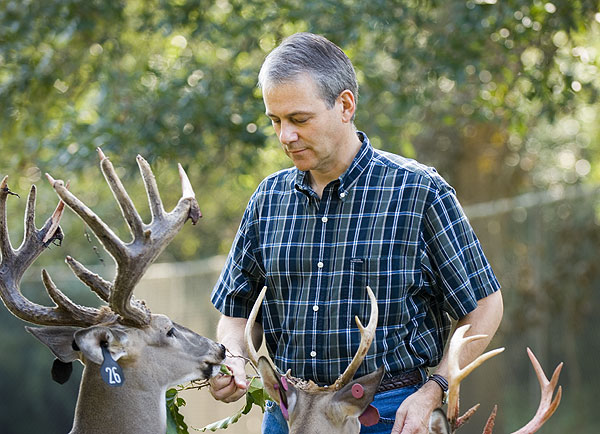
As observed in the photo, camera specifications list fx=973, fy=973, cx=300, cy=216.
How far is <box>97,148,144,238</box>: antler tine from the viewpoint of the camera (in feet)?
11.3

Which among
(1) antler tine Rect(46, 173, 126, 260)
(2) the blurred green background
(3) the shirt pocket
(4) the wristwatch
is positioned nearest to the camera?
(1) antler tine Rect(46, 173, 126, 260)

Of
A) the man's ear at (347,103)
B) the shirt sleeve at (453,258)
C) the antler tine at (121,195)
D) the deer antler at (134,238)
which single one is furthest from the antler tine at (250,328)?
the man's ear at (347,103)

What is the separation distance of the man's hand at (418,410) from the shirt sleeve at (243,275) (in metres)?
0.82

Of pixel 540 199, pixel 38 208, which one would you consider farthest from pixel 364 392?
pixel 38 208

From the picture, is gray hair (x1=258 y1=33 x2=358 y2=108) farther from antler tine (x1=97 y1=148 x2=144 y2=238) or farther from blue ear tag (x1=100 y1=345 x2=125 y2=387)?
blue ear tag (x1=100 y1=345 x2=125 y2=387)

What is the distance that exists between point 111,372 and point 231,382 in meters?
0.50

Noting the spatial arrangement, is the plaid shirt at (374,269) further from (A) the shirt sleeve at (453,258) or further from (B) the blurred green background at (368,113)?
(B) the blurred green background at (368,113)

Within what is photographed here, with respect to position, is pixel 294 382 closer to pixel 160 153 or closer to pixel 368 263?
pixel 368 263

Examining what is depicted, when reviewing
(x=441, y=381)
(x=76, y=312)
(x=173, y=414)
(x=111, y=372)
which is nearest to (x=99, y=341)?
(x=111, y=372)

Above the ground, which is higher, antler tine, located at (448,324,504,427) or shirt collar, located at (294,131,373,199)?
shirt collar, located at (294,131,373,199)

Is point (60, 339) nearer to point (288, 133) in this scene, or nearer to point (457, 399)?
point (288, 133)

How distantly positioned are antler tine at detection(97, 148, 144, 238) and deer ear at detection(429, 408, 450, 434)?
1.26 metres

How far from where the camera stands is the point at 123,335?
3.77 meters

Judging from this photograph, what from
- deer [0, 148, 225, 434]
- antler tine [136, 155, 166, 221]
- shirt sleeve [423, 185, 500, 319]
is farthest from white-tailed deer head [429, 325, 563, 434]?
antler tine [136, 155, 166, 221]
